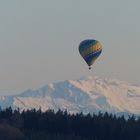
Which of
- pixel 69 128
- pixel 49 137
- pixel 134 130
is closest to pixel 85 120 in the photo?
pixel 69 128

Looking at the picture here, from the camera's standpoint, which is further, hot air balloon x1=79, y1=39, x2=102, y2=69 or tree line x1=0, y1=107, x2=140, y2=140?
hot air balloon x1=79, y1=39, x2=102, y2=69

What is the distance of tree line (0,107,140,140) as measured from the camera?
109 m

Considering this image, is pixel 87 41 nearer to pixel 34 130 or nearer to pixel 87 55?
pixel 87 55

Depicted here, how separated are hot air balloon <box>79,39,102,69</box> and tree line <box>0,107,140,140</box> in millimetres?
10423

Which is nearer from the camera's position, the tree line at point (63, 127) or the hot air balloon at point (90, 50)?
the tree line at point (63, 127)

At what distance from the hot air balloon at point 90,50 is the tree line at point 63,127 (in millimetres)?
10423

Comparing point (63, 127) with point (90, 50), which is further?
point (90, 50)

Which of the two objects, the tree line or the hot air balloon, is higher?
the hot air balloon

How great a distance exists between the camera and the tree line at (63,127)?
358ft

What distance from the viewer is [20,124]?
121 metres

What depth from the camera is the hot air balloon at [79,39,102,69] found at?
449ft

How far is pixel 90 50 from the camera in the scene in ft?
450

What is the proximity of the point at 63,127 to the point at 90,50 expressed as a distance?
17.6 m

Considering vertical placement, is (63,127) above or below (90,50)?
below
